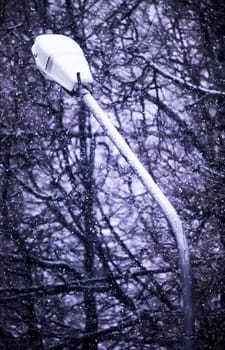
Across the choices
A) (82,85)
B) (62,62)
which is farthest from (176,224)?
(62,62)

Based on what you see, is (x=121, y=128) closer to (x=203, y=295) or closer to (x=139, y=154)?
(x=139, y=154)

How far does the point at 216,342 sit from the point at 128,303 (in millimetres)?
2761

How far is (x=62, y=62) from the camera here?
4.21 m

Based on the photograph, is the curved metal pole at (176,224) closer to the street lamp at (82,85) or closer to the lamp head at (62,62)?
the street lamp at (82,85)

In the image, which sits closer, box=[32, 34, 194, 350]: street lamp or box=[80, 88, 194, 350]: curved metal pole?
box=[80, 88, 194, 350]: curved metal pole

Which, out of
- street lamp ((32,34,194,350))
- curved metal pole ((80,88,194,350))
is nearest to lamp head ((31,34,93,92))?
street lamp ((32,34,194,350))

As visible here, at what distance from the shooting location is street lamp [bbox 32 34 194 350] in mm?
3986

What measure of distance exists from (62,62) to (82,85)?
0.25m

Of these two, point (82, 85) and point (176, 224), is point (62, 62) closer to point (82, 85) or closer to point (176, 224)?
point (82, 85)

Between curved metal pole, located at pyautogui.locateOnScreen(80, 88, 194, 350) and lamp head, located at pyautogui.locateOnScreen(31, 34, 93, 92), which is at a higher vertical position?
lamp head, located at pyautogui.locateOnScreen(31, 34, 93, 92)

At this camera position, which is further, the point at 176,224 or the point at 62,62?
the point at 62,62

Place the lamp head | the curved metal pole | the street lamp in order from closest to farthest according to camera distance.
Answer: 1. the curved metal pole
2. the street lamp
3. the lamp head

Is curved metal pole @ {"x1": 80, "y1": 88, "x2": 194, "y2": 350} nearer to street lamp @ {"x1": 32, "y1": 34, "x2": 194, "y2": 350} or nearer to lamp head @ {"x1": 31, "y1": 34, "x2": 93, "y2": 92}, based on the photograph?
street lamp @ {"x1": 32, "y1": 34, "x2": 194, "y2": 350}

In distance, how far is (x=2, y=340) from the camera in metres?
12.0
